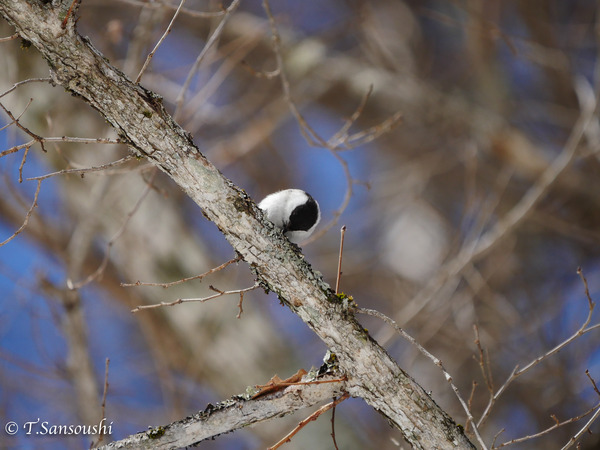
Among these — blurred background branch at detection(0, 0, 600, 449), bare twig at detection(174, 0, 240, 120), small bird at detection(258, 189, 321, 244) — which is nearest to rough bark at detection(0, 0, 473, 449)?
small bird at detection(258, 189, 321, 244)

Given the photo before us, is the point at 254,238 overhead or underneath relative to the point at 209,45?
underneath

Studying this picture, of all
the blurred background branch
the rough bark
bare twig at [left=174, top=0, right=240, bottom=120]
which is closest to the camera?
the rough bark

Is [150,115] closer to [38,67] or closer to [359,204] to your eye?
[38,67]

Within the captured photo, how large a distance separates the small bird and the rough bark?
0.17m

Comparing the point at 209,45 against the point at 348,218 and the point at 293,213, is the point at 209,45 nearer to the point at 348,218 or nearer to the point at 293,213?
the point at 293,213

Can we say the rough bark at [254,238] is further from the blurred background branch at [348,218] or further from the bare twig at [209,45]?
the blurred background branch at [348,218]

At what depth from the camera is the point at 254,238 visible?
1.27 metres

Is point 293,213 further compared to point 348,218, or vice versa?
Result: point 348,218

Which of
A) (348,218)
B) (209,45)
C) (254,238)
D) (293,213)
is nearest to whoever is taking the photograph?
(254,238)

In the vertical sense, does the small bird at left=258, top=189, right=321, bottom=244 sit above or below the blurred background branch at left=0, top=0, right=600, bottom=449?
below

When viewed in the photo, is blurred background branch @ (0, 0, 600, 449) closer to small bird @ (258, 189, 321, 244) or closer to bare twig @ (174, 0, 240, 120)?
bare twig @ (174, 0, 240, 120)

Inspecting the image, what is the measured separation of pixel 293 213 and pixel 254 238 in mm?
223

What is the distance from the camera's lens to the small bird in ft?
4.81

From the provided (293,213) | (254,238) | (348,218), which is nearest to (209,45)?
(293,213)
